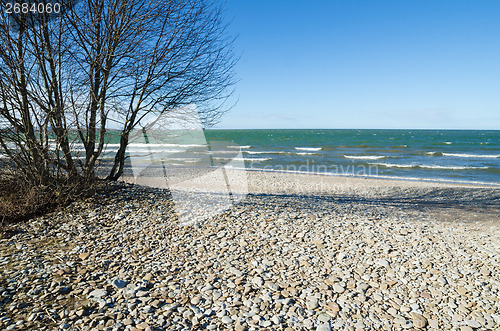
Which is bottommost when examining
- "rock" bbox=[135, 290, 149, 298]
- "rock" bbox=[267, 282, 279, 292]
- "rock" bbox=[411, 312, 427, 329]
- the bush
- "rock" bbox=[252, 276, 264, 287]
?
"rock" bbox=[411, 312, 427, 329]

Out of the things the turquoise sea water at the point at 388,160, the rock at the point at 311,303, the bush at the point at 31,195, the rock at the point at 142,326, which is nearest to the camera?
the rock at the point at 142,326

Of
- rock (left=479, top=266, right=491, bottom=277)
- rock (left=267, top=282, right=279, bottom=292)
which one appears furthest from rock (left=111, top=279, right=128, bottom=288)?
rock (left=479, top=266, right=491, bottom=277)

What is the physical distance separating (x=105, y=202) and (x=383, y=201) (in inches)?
332

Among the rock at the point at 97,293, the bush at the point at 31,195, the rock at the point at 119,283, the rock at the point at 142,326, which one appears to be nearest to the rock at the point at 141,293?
the rock at the point at 119,283

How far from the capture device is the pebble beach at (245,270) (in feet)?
11.7

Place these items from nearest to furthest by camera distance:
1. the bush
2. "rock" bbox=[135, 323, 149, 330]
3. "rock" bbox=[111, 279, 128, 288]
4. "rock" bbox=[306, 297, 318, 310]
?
1. "rock" bbox=[135, 323, 149, 330]
2. "rock" bbox=[306, 297, 318, 310]
3. "rock" bbox=[111, 279, 128, 288]
4. the bush

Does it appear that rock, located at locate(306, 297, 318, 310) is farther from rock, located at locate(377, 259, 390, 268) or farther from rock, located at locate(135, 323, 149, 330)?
rock, located at locate(135, 323, 149, 330)

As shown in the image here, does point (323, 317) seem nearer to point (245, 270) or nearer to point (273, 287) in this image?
point (273, 287)

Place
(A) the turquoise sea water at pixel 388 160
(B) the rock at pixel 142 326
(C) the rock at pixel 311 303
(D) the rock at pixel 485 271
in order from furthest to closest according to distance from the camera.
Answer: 1. (A) the turquoise sea water at pixel 388 160
2. (D) the rock at pixel 485 271
3. (C) the rock at pixel 311 303
4. (B) the rock at pixel 142 326

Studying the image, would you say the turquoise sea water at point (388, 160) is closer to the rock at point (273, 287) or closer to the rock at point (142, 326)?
the rock at point (273, 287)

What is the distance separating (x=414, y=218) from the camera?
789 centimetres

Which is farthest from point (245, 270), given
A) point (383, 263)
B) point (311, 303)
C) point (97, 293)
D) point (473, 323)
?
point (473, 323)

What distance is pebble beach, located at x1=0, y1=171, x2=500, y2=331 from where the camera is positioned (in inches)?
141

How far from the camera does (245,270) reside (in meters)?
4.68
